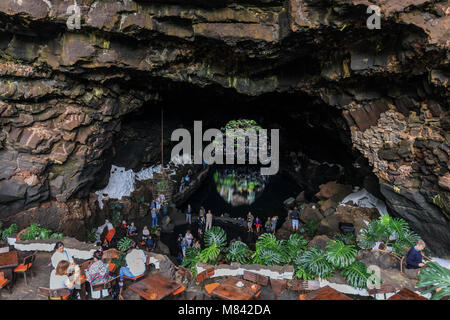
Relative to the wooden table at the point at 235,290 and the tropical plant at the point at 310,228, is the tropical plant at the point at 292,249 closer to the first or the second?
the wooden table at the point at 235,290

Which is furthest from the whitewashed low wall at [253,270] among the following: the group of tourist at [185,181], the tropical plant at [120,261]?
the group of tourist at [185,181]

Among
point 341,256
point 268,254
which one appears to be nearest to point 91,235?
point 268,254

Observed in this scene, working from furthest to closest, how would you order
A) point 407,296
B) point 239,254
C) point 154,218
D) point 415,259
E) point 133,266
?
point 154,218, point 239,254, point 415,259, point 133,266, point 407,296

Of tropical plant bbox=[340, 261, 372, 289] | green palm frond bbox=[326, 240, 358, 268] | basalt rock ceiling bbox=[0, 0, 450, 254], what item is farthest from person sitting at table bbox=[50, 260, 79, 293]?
basalt rock ceiling bbox=[0, 0, 450, 254]

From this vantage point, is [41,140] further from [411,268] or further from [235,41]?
[411,268]

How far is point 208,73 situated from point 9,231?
1110cm

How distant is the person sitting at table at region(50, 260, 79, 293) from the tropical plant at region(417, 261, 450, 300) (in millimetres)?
8198

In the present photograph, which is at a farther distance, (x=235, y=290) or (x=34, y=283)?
(x=34, y=283)

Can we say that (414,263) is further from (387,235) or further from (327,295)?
(327,295)

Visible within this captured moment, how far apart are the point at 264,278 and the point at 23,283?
6559 millimetres

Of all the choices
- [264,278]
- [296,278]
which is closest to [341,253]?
[296,278]

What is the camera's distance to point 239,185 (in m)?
27.0

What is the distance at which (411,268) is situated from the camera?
7379mm

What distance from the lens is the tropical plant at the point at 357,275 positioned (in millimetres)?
6949
